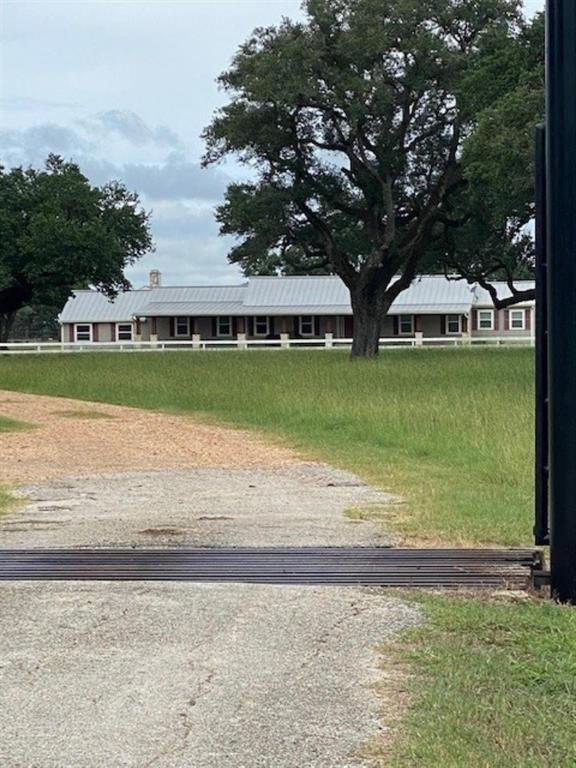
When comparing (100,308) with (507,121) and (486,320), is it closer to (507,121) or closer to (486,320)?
(486,320)

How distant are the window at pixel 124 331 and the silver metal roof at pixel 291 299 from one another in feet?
3.08

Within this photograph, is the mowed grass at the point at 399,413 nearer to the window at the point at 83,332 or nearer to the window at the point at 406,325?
the window at the point at 406,325

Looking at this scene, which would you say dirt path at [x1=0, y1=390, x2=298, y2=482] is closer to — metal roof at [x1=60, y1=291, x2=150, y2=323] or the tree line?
the tree line

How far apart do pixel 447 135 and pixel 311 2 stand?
21.9 feet

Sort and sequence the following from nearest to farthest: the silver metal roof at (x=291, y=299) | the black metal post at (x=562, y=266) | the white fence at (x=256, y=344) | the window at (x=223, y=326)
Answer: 1. the black metal post at (x=562, y=266)
2. the white fence at (x=256, y=344)
3. the silver metal roof at (x=291, y=299)
4. the window at (x=223, y=326)

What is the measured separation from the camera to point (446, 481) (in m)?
9.36

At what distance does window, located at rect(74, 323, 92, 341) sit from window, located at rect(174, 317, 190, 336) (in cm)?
676

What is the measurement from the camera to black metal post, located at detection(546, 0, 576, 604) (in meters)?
4.96

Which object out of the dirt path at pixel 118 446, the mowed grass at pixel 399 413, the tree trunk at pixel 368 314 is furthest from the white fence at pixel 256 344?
the dirt path at pixel 118 446

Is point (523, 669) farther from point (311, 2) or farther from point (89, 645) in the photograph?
point (311, 2)

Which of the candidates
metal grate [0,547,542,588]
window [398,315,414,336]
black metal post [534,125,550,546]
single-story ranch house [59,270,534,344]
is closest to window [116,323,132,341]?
single-story ranch house [59,270,534,344]

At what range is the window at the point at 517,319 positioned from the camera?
6028 centimetres

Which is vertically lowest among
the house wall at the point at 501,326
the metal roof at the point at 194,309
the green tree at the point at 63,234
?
the house wall at the point at 501,326

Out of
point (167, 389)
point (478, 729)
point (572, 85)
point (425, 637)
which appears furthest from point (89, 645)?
point (167, 389)
